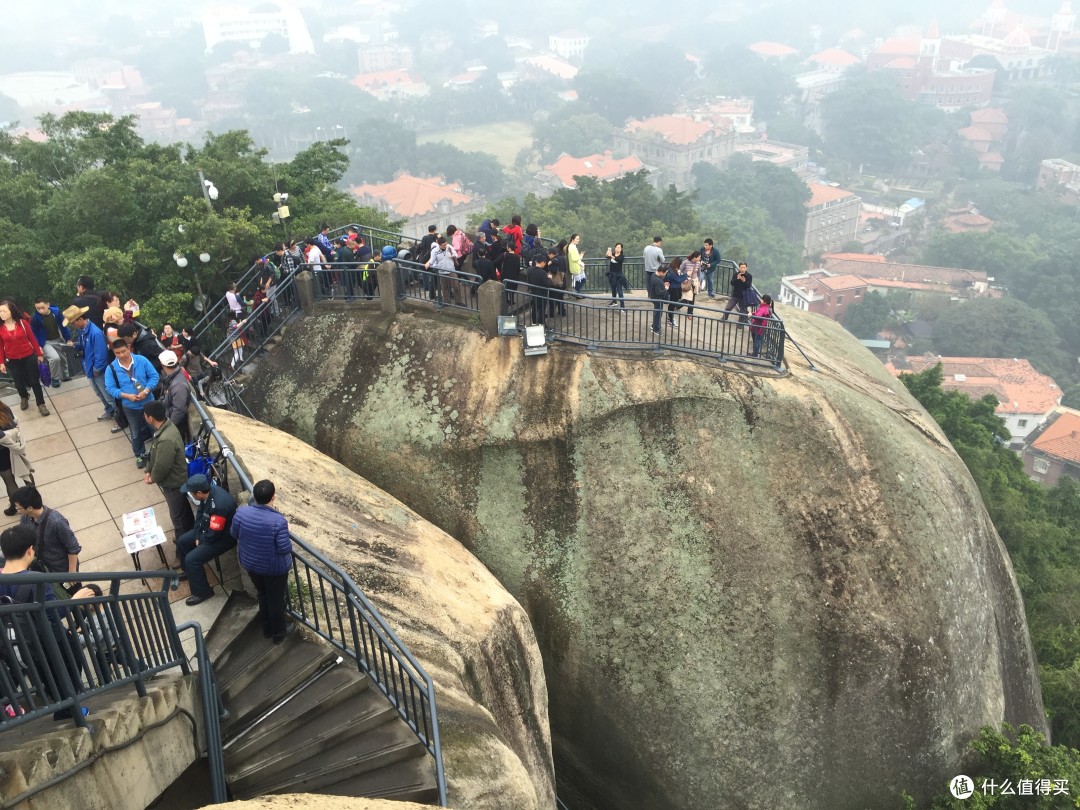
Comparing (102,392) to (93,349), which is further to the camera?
(102,392)

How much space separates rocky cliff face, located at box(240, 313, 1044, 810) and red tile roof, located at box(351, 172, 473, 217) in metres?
98.7

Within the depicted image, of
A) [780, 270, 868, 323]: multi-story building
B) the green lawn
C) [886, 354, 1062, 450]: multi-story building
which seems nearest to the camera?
[886, 354, 1062, 450]: multi-story building

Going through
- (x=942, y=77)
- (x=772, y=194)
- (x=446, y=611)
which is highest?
(x=446, y=611)

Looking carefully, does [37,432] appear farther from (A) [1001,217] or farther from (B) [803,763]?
(A) [1001,217]

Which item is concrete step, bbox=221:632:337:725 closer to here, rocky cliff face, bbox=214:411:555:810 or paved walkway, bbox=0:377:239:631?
paved walkway, bbox=0:377:239:631

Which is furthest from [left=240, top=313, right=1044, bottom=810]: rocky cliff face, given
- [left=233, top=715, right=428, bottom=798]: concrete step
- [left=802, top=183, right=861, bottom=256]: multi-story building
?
[left=802, top=183, right=861, bottom=256]: multi-story building

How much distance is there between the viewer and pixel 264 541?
884cm

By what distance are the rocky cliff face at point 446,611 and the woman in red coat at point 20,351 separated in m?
3.24

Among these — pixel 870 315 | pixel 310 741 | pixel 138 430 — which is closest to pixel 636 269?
pixel 138 430

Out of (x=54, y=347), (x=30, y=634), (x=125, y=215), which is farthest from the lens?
(x=125, y=215)

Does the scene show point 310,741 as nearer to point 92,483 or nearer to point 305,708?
point 305,708

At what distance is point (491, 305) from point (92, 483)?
747 centimetres

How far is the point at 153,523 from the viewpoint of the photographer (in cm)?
1007

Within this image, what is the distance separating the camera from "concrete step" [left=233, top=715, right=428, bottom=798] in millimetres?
8395
